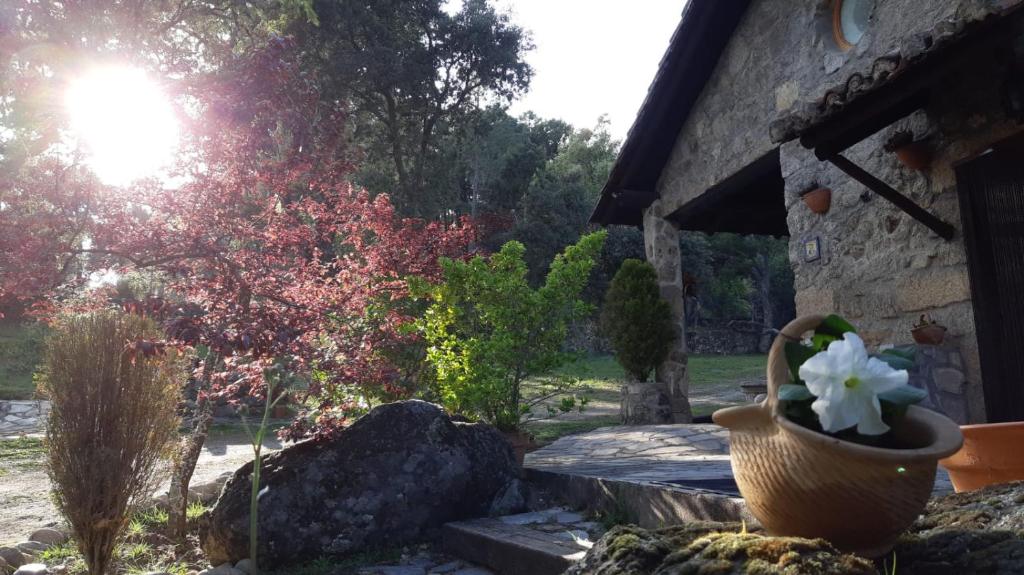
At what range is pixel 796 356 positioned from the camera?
155 cm

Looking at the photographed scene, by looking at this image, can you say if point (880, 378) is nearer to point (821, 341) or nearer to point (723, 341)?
point (821, 341)

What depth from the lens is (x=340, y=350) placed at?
4668 millimetres

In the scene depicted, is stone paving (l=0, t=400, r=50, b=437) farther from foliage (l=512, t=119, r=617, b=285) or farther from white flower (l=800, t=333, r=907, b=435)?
foliage (l=512, t=119, r=617, b=285)

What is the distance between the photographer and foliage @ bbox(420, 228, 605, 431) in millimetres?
4973

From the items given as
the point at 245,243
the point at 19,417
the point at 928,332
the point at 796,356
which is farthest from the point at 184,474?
the point at 19,417

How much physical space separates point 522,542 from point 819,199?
3.94 m

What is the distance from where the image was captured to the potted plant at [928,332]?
4551 millimetres

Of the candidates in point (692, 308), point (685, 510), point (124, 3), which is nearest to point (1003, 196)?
point (685, 510)

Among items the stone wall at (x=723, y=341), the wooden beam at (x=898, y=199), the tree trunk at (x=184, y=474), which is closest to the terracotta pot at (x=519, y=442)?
the tree trunk at (x=184, y=474)

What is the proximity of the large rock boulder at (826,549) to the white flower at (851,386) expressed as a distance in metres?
0.25

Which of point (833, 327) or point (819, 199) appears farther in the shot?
point (819, 199)

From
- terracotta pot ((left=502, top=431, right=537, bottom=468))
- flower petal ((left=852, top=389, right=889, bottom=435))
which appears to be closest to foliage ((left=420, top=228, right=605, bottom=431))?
terracotta pot ((left=502, top=431, right=537, bottom=468))

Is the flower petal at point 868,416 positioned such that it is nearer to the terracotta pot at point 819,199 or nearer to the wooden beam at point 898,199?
the wooden beam at point 898,199

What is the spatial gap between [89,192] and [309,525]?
280cm
